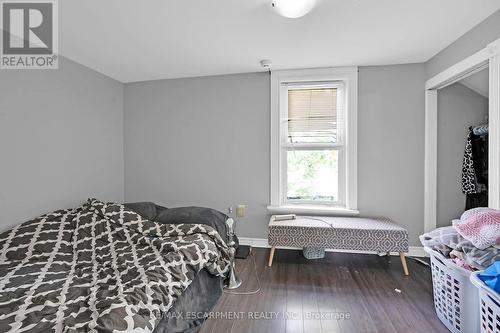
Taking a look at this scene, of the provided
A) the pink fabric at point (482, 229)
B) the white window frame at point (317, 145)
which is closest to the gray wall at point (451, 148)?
the white window frame at point (317, 145)

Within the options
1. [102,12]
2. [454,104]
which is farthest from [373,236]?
[102,12]

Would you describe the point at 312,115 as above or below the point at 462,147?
above

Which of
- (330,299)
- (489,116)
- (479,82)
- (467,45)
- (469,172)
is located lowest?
(330,299)

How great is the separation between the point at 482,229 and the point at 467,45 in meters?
1.64

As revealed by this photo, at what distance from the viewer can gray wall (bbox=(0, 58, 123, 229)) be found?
1903 millimetres

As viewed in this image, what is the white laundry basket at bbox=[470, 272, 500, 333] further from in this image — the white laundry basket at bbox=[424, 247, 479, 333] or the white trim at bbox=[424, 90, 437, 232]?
the white trim at bbox=[424, 90, 437, 232]

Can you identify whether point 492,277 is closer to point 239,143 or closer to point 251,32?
Result: point 251,32

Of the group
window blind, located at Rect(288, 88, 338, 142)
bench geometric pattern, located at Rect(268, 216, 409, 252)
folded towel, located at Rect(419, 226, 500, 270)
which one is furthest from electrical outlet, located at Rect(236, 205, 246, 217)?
folded towel, located at Rect(419, 226, 500, 270)

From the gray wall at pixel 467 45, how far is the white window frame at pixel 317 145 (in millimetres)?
774

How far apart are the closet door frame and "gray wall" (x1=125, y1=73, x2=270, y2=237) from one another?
1820 mm

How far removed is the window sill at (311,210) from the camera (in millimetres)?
2637

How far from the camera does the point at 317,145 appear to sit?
2.79m

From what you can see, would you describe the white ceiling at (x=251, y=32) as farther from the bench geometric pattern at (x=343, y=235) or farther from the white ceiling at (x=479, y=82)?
the bench geometric pattern at (x=343, y=235)

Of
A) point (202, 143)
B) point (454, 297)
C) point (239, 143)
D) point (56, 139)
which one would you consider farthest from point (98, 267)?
point (454, 297)
